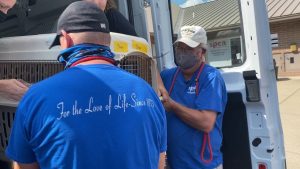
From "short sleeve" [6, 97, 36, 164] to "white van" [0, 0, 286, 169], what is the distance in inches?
53.7

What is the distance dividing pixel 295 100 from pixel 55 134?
12.7 m

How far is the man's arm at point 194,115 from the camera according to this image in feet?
9.31

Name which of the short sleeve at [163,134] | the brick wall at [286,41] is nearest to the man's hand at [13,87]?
the short sleeve at [163,134]

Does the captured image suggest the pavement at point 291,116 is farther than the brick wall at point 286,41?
No

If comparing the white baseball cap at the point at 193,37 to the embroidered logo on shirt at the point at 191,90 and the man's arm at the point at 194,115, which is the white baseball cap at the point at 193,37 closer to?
the embroidered logo on shirt at the point at 191,90

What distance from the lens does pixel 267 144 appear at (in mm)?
3027

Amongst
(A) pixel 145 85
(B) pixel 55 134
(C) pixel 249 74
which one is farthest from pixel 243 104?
(B) pixel 55 134

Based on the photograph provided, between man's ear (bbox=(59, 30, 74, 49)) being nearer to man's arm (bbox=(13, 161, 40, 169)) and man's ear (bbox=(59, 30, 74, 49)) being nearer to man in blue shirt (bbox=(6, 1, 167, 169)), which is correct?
man in blue shirt (bbox=(6, 1, 167, 169))

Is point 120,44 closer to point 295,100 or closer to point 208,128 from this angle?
point 208,128

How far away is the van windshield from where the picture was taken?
3.22 metres

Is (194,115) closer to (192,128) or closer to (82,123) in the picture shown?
(192,128)

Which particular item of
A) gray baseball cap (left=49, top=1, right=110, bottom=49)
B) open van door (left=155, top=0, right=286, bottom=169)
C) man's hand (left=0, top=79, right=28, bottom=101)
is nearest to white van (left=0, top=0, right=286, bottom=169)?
open van door (left=155, top=0, right=286, bottom=169)

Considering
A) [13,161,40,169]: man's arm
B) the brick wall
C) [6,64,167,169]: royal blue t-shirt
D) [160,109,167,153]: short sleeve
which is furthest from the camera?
the brick wall

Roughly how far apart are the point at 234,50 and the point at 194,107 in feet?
2.06
